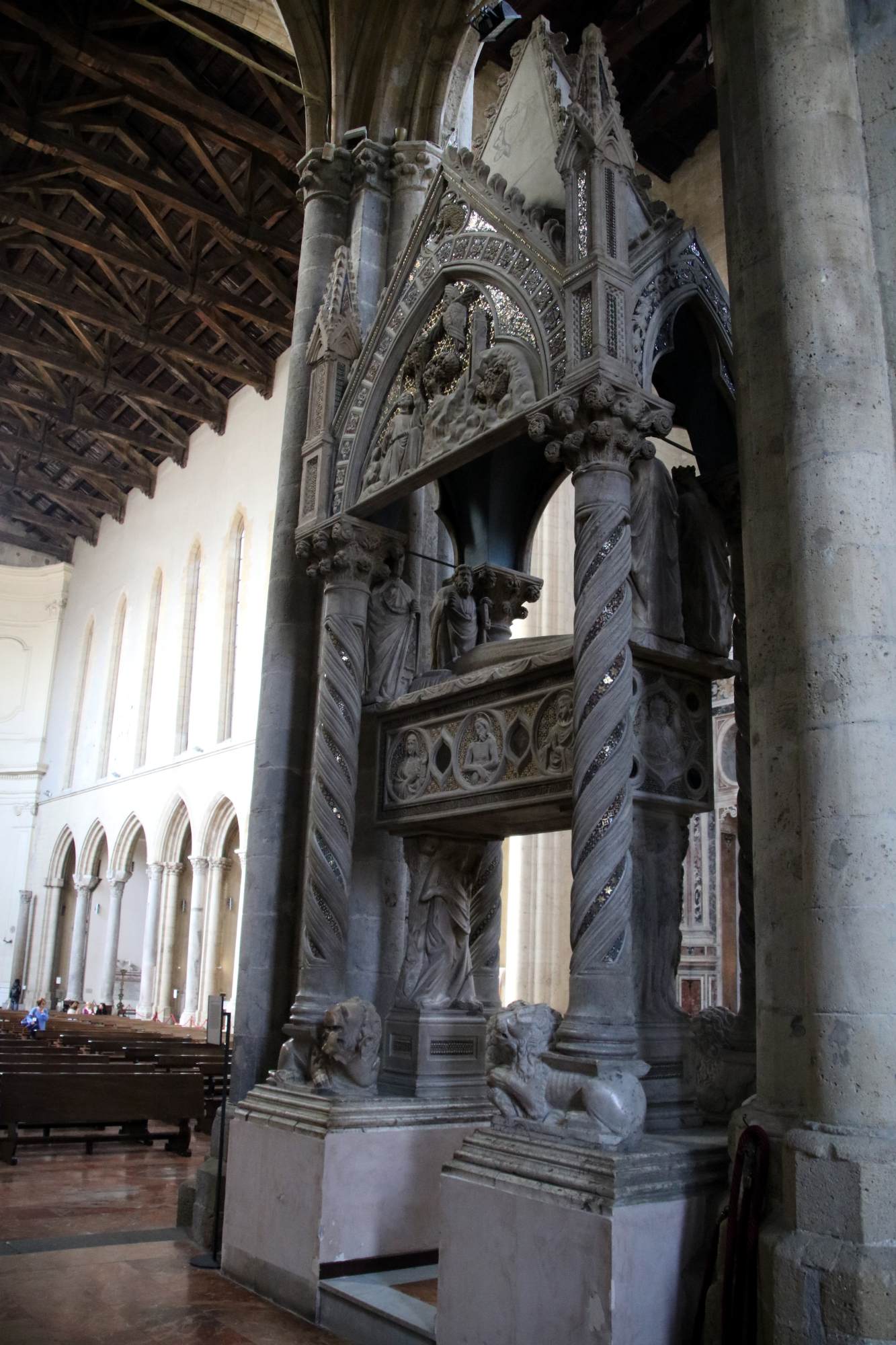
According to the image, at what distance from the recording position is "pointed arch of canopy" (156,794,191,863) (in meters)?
22.1

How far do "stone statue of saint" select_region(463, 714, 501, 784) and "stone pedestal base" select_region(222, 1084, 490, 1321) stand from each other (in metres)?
1.38

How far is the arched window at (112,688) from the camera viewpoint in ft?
84.8

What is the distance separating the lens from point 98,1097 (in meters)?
8.34

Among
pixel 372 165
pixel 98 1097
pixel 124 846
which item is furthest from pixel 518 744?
pixel 124 846

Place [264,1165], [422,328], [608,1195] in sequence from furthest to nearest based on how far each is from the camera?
[422,328] → [264,1165] → [608,1195]

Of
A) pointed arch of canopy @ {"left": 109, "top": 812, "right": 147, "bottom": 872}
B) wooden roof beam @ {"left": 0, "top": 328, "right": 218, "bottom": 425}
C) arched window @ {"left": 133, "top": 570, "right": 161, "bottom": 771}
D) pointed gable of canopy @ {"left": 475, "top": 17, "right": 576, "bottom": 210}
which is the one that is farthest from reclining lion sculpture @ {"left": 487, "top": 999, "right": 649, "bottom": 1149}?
pointed arch of canopy @ {"left": 109, "top": 812, "right": 147, "bottom": 872}

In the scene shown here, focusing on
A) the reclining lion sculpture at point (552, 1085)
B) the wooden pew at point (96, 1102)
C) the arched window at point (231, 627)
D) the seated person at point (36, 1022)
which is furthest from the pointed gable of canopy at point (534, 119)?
the arched window at point (231, 627)

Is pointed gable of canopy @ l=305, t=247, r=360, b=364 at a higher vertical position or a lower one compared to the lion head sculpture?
higher

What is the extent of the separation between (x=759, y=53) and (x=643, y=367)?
109 cm

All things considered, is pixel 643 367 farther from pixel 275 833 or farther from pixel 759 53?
pixel 275 833

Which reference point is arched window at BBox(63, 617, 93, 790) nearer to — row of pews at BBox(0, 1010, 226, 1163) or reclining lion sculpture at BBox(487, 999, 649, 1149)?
row of pews at BBox(0, 1010, 226, 1163)

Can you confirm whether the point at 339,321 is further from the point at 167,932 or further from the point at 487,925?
the point at 167,932

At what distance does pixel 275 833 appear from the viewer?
6031 millimetres

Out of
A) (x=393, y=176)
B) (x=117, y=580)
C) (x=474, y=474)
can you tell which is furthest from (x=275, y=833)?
(x=117, y=580)
